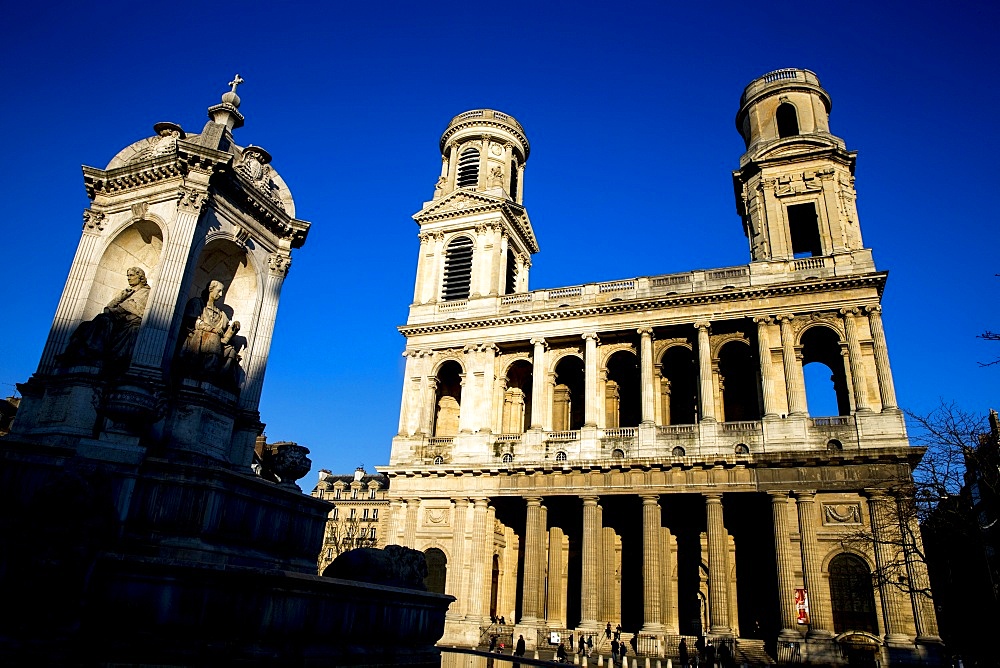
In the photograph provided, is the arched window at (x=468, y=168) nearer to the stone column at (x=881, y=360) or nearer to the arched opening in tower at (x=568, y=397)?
the arched opening in tower at (x=568, y=397)

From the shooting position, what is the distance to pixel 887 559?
26.1 metres

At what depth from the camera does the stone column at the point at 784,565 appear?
26562 mm

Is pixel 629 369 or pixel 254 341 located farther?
pixel 629 369

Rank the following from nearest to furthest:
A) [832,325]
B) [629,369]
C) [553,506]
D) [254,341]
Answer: [254,341]
[832,325]
[553,506]
[629,369]

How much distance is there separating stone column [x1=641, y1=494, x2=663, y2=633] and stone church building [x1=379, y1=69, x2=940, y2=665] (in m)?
0.09

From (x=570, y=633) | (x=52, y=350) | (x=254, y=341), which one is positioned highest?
(x=254, y=341)

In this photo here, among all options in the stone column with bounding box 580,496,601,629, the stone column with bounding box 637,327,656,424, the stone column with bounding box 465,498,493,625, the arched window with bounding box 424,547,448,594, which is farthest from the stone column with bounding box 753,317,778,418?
the arched window with bounding box 424,547,448,594

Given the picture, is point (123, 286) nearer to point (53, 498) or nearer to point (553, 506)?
point (53, 498)

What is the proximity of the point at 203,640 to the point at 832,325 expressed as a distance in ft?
99.3

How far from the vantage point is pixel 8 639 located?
6.21 metres

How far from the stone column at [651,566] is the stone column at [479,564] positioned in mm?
7715

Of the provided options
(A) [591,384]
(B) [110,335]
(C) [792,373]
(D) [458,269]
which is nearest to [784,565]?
(C) [792,373]

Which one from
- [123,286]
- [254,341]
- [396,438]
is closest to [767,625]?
[396,438]

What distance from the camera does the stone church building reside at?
27547mm
